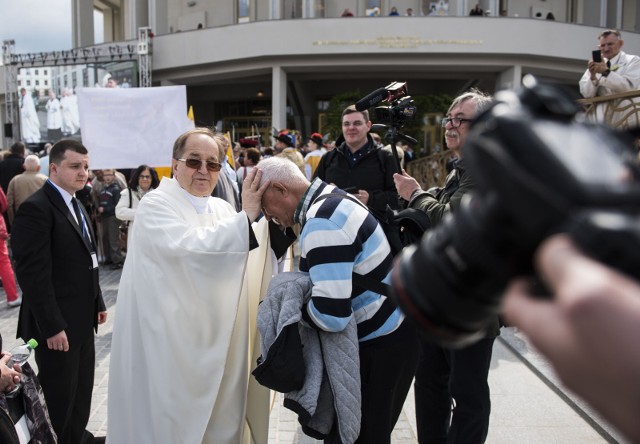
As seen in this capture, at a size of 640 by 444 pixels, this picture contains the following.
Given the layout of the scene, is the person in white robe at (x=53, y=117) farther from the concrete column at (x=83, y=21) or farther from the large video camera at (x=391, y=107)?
the large video camera at (x=391, y=107)

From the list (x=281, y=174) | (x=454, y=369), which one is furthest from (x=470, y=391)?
(x=281, y=174)

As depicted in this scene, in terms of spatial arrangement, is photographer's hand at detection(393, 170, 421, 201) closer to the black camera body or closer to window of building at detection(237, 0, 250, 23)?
the black camera body

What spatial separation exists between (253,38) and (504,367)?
22.0 meters

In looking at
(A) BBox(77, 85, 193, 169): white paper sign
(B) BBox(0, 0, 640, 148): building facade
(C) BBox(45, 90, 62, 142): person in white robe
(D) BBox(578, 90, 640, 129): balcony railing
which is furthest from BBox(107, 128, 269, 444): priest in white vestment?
(C) BBox(45, 90, 62, 142): person in white robe

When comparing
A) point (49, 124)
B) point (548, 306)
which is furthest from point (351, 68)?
point (548, 306)

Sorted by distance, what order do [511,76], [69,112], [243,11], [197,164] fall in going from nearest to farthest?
1. [197,164]
2. [511,76]
3. [69,112]
4. [243,11]

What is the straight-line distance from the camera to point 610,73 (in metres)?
5.51

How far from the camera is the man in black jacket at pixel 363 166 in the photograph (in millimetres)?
5371

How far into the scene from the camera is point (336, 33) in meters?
23.5

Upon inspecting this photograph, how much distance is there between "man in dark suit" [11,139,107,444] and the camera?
315 centimetres

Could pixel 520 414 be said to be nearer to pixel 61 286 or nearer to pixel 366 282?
pixel 366 282

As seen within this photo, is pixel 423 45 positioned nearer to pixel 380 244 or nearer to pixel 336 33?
pixel 336 33

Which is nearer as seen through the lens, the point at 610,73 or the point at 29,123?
the point at 610,73

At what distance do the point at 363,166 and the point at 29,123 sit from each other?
25804 mm
